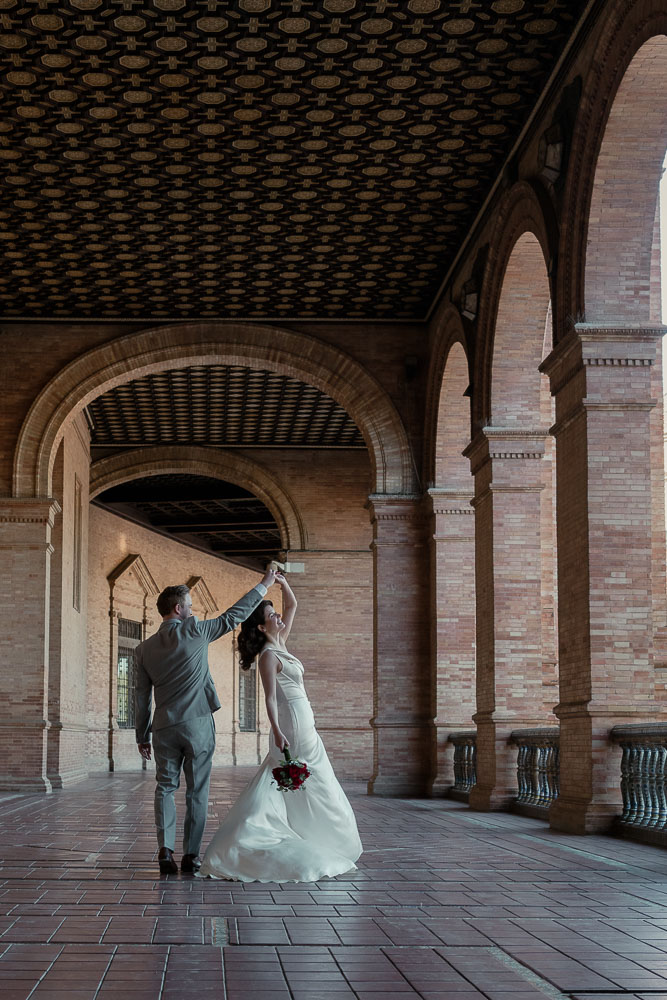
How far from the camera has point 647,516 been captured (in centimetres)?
1129

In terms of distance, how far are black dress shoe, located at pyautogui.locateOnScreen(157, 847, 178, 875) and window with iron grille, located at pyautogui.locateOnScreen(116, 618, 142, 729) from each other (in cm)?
2459

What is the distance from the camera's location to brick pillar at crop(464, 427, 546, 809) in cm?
1524

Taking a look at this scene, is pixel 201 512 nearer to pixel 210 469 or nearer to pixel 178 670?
pixel 210 469

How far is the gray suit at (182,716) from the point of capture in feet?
26.1

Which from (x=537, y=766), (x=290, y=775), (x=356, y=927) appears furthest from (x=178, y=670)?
(x=537, y=766)

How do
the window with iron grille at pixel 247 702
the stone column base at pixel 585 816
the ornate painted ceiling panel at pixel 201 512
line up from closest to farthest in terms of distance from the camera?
the stone column base at pixel 585 816
the ornate painted ceiling panel at pixel 201 512
the window with iron grille at pixel 247 702

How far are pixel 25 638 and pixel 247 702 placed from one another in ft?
73.3

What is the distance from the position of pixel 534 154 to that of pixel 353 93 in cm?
198

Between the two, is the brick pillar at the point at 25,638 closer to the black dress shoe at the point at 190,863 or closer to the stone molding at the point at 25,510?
the stone molding at the point at 25,510

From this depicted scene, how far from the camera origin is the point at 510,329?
15422 millimetres

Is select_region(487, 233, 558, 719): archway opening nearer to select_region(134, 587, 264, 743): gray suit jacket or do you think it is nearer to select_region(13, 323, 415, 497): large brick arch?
select_region(13, 323, 415, 497): large brick arch

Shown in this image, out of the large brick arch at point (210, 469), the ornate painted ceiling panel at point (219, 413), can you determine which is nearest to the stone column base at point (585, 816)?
the ornate painted ceiling panel at point (219, 413)

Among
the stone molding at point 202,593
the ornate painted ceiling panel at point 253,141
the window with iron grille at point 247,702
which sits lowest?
the window with iron grille at point 247,702

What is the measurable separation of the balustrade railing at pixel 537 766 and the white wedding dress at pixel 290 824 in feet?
18.0
